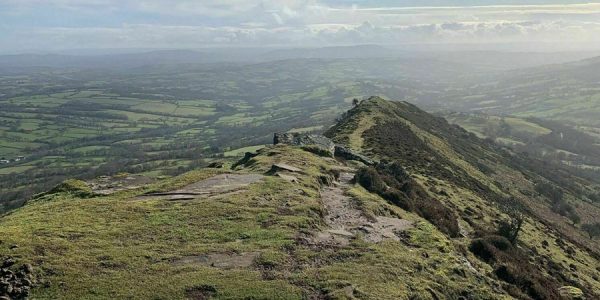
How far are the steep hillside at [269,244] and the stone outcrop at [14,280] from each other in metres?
0.05

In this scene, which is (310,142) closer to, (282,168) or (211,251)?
(282,168)

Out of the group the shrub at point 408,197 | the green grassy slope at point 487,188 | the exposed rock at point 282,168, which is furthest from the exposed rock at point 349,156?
the exposed rock at point 282,168

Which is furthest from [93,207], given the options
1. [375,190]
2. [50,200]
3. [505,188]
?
[505,188]

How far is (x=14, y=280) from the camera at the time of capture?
58.2 ft

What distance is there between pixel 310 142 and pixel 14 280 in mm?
42084

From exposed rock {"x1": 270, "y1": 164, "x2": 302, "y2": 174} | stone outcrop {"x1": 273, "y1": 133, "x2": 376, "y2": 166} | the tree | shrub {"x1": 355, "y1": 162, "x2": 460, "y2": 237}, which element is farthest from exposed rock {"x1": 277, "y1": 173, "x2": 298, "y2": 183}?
the tree

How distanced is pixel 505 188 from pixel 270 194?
6544 cm

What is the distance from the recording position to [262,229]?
25.0 m

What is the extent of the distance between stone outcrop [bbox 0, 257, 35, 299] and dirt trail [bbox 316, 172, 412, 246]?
562 inches

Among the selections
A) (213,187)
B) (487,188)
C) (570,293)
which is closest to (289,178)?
(213,187)

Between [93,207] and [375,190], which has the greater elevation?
[93,207]

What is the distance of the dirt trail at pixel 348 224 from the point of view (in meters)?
26.2

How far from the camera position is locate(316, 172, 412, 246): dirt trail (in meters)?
26.2

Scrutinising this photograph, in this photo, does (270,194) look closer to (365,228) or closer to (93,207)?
(365,228)
